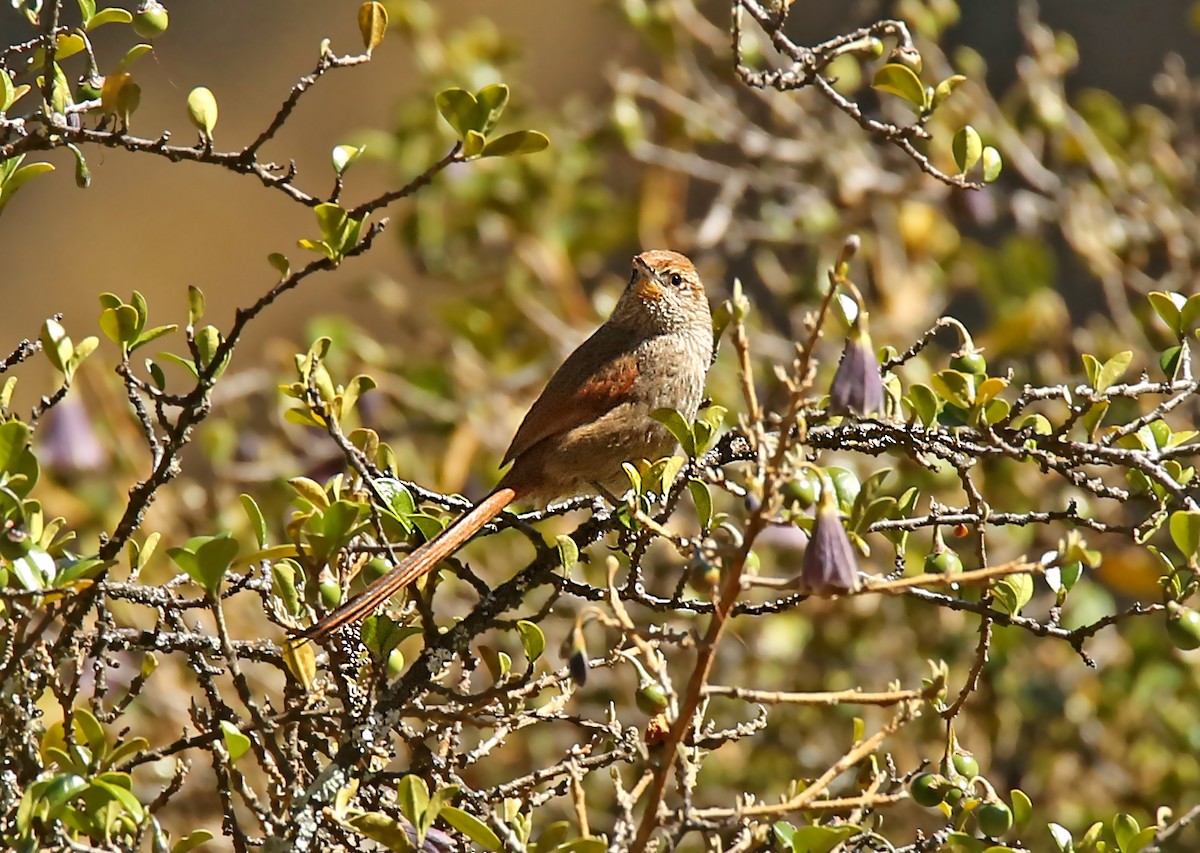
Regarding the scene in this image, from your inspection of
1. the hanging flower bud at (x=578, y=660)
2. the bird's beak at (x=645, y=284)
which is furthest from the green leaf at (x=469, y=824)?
the bird's beak at (x=645, y=284)

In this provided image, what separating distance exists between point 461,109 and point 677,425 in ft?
1.98

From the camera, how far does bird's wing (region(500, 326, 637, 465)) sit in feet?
10.8

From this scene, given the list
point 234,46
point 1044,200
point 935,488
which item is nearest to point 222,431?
point 935,488

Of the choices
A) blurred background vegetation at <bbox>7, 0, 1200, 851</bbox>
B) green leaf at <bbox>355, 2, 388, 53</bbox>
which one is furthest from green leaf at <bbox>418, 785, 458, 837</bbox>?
blurred background vegetation at <bbox>7, 0, 1200, 851</bbox>

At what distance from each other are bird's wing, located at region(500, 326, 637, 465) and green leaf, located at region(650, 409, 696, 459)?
1193 mm

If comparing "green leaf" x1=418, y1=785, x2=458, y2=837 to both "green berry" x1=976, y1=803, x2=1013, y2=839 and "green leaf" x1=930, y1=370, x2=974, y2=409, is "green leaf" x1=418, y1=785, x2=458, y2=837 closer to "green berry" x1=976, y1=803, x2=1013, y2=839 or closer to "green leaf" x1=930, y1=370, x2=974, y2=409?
"green berry" x1=976, y1=803, x2=1013, y2=839

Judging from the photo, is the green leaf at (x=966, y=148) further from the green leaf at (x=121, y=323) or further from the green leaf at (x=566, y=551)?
the green leaf at (x=121, y=323)

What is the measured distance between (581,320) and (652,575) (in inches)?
41.6

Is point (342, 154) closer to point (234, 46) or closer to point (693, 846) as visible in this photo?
point (693, 846)

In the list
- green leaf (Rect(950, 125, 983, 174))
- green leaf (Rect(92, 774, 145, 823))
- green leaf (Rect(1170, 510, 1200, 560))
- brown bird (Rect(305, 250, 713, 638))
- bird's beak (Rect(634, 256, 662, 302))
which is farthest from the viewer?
bird's beak (Rect(634, 256, 662, 302))

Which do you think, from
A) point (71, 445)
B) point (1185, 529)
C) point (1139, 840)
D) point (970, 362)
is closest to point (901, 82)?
point (970, 362)

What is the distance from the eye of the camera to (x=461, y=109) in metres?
2.11

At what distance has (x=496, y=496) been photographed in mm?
2844

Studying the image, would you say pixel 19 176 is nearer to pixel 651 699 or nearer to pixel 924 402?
pixel 651 699
